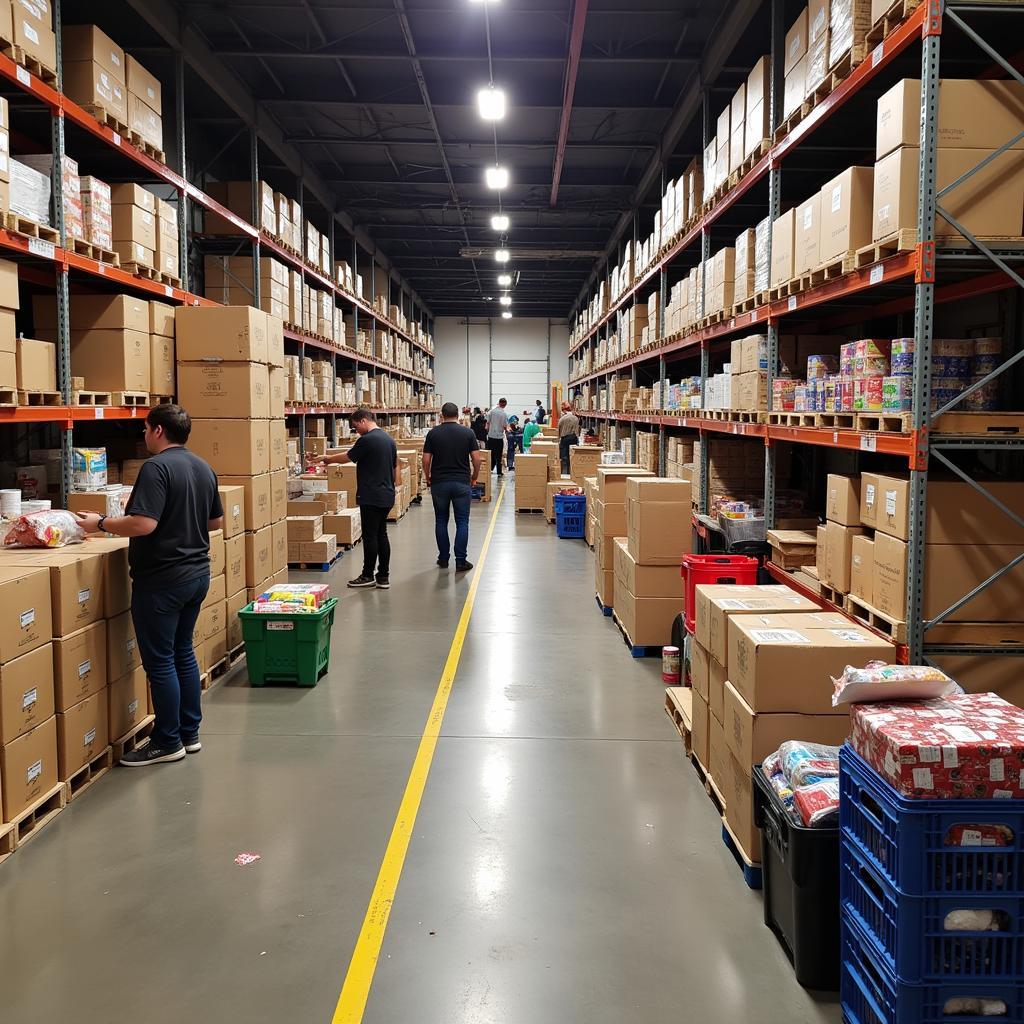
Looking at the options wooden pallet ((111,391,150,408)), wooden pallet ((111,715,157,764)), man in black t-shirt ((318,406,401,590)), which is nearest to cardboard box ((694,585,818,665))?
wooden pallet ((111,715,157,764))

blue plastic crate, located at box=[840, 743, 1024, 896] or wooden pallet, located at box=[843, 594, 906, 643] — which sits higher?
wooden pallet, located at box=[843, 594, 906, 643]

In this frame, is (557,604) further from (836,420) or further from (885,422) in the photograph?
(885,422)

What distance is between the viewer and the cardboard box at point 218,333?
7.54 m

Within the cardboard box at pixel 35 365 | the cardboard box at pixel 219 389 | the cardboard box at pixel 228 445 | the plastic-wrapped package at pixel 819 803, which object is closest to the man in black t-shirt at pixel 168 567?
the cardboard box at pixel 35 365

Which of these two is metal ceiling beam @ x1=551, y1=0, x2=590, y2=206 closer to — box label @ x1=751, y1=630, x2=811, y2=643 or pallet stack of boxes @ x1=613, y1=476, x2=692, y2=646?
pallet stack of boxes @ x1=613, y1=476, x2=692, y2=646

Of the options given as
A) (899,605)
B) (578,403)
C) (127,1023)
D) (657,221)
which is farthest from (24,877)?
(578,403)

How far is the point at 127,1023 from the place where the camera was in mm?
2832

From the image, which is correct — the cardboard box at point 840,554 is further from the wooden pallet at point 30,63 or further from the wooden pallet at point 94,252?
the wooden pallet at point 30,63

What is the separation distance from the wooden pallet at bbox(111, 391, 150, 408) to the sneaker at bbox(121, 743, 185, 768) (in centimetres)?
311

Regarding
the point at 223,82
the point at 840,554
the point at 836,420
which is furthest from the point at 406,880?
the point at 223,82

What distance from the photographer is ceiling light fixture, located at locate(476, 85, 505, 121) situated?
10805 millimetres

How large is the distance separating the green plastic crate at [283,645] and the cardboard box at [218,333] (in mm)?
2490

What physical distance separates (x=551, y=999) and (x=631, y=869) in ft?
3.27

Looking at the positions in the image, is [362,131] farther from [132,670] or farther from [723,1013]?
[723,1013]
